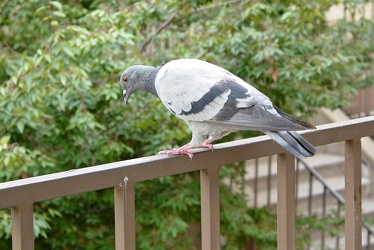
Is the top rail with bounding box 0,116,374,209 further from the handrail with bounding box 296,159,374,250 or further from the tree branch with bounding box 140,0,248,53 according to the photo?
the handrail with bounding box 296,159,374,250

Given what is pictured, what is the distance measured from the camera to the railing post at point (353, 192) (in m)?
2.40

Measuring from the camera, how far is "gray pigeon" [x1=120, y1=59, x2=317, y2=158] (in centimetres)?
226

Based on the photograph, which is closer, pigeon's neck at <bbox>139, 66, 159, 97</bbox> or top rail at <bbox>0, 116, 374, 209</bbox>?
top rail at <bbox>0, 116, 374, 209</bbox>

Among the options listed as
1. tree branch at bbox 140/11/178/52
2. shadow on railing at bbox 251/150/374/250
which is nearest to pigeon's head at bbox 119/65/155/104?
tree branch at bbox 140/11/178/52

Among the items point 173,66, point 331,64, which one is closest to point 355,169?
point 173,66

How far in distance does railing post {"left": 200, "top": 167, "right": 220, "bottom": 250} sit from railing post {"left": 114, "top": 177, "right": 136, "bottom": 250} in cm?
26

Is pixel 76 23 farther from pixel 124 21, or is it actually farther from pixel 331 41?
pixel 331 41

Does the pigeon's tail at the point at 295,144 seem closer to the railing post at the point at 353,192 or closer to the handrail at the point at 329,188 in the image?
the railing post at the point at 353,192

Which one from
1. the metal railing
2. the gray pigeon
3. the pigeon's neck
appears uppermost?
the pigeon's neck

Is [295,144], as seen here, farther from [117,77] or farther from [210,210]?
[117,77]

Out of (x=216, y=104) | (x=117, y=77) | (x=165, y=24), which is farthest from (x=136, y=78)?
(x=165, y=24)

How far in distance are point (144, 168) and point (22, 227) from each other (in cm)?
38

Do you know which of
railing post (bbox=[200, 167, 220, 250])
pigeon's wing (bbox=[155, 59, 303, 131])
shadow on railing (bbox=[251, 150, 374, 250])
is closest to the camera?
railing post (bbox=[200, 167, 220, 250])

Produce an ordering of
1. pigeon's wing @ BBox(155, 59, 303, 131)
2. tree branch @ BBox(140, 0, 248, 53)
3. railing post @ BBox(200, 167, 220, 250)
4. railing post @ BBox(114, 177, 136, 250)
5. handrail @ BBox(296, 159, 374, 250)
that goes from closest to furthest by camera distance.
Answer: railing post @ BBox(114, 177, 136, 250)
railing post @ BBox(200, 167, 220, 250)
pigeon's wing @ BBox(155, 59, 303, 131)
tree branch @ BBox(140, 0, 248, 53)
handrail @ BBox(296, 159, 374, 250)
